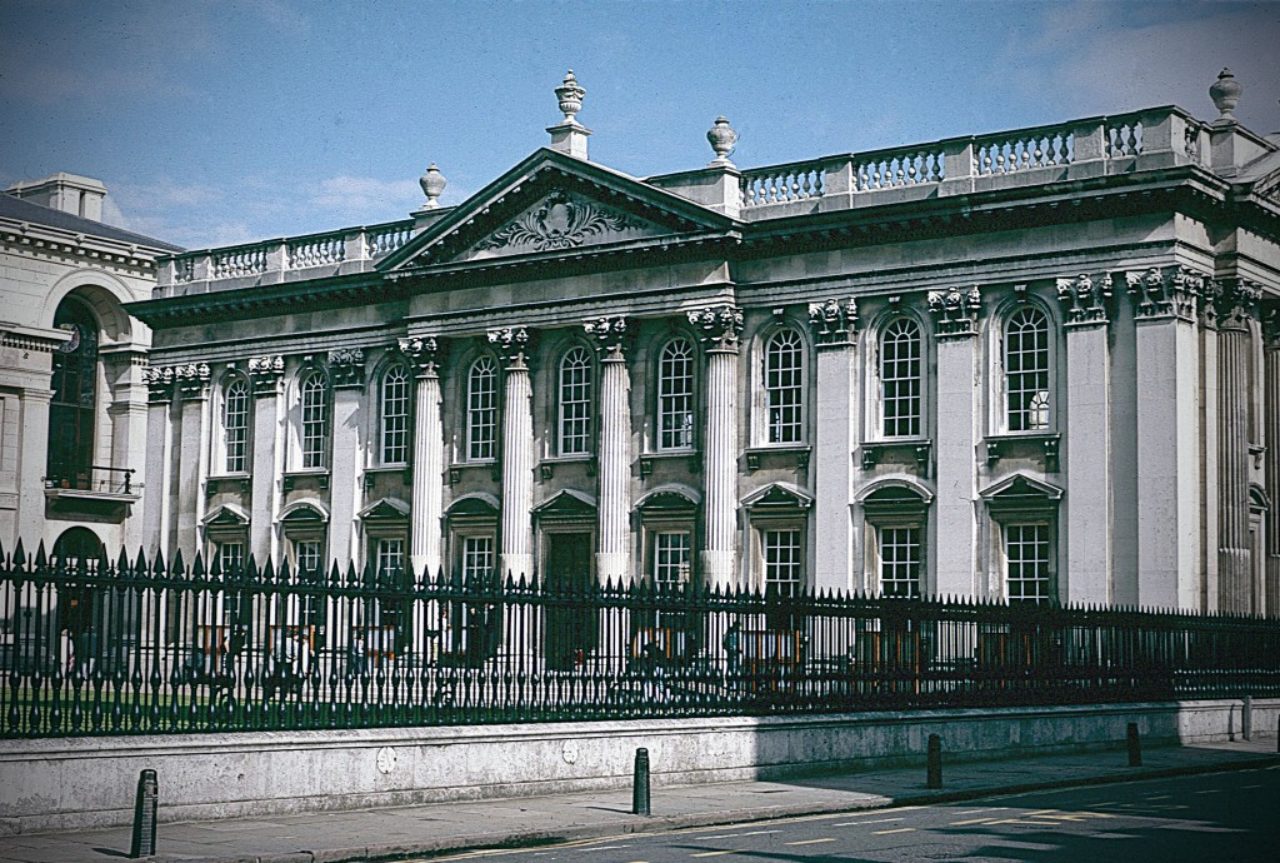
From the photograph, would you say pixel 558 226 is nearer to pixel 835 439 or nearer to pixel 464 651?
pixel 835 439

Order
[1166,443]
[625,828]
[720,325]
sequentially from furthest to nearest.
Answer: [720,325] < [1166,443] < [625,828]

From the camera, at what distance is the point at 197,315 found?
188 ft

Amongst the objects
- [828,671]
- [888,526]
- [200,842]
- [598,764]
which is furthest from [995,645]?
[200,842]

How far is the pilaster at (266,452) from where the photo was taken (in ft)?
179

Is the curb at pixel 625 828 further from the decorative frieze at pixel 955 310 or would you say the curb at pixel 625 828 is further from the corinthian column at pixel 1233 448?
the decorative frieze at pixel 955 310

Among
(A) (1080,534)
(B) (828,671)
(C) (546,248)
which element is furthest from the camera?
(C) (546,248)

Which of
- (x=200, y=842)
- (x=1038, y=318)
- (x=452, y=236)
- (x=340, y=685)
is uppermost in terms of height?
(x=452, y=236)

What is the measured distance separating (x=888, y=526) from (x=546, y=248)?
463 inches

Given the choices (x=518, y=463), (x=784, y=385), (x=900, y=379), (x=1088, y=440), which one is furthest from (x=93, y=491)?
(x=1088, y=440)

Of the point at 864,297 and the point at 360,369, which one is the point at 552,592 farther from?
the point at 360,369

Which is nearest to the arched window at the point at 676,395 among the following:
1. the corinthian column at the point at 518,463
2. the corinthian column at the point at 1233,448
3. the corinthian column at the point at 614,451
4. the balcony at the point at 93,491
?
the corinthian column at the point at 614,451

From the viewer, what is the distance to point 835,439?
4400 cm

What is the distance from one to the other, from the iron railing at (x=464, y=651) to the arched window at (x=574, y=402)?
18432 millimetres

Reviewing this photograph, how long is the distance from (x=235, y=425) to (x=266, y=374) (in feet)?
7.89
